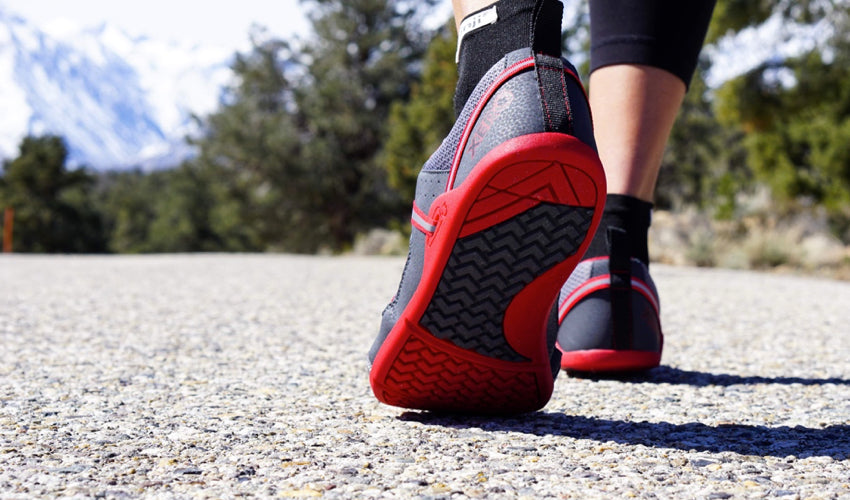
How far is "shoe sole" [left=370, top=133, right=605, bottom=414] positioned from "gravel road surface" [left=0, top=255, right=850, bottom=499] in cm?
7

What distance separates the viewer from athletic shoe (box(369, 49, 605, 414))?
863 millimetres

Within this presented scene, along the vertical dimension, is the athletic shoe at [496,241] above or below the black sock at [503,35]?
below

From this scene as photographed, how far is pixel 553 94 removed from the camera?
90 cm

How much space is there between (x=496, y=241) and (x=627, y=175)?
0.60 m

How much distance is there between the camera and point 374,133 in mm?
16328

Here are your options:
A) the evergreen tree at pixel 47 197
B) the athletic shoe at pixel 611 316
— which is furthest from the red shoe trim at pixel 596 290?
the evergreen tree at pixel 47 197

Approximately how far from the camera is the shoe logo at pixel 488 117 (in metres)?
0.91

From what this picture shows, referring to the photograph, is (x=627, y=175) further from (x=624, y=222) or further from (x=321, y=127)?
(x=321, y=127)

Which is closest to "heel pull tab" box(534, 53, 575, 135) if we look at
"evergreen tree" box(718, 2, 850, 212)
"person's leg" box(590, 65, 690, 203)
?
"person's leg" box(590, 65, 690, 203)

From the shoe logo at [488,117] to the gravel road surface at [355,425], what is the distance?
0.37 meters

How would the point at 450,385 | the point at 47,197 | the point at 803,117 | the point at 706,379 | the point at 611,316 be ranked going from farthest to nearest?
the point at 47,197 < the point at 803,117 < the point at 706,379 < the point at 611,316 < the point at 450,385

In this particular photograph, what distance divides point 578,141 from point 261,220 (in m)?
16.8

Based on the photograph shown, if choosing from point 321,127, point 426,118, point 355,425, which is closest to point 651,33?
point 355,425

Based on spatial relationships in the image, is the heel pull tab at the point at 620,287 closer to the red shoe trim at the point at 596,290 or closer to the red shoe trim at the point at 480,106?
the red shoe trim at the point at 596,290
